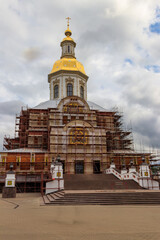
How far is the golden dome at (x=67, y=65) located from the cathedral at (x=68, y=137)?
0.19 m

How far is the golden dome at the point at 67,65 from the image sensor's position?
39688mm

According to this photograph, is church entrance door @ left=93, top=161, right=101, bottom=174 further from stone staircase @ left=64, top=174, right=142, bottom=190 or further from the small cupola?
the small cupola

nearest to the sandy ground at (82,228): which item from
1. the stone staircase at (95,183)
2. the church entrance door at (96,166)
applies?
the stone staircase at (95,183)

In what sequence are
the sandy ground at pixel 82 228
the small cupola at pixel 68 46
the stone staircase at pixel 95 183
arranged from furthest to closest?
the small cupola at pixel 68 46 → the stone staircase at pixel 95 183 → the sandy ground at pixel 82 228

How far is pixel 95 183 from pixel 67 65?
25.9 m

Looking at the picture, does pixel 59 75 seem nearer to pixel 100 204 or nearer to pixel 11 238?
pixel 100 204

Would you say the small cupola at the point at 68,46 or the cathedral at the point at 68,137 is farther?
the small cupola at the point at 68,46

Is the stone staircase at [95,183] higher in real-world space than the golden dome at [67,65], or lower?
lower

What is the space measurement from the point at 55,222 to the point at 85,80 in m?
34.7

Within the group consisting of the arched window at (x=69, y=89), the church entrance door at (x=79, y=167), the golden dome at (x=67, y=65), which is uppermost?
the golden dome at (x=67, y=65)

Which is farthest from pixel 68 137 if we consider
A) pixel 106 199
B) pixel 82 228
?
pixel 82 228

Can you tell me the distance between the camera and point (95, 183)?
2080 centimetres

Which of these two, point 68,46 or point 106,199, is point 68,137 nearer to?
point 106,199

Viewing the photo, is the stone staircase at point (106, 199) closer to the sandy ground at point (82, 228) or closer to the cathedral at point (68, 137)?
the sandy ground at point (82, 228)
